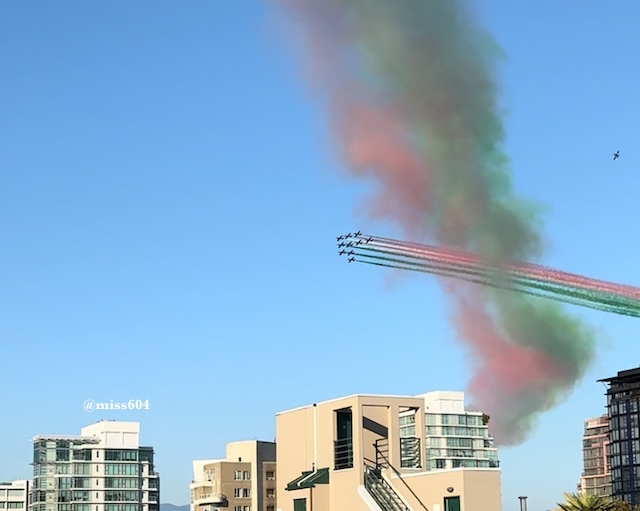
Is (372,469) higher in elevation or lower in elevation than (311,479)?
higher

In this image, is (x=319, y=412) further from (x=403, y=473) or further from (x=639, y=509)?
(x=639, y=509)

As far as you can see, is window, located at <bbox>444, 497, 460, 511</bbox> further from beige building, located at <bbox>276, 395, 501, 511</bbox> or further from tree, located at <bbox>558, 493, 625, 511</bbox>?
tree, located at <bbox>558, 493, 625, 511</bbox>

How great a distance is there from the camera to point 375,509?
2055 inches

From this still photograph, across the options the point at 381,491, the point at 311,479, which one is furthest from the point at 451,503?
the point at 311,479

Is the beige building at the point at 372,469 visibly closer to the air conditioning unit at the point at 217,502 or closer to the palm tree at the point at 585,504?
the palm tree at the point at 585,504

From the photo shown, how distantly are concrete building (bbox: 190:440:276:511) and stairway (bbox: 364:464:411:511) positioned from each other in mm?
130589

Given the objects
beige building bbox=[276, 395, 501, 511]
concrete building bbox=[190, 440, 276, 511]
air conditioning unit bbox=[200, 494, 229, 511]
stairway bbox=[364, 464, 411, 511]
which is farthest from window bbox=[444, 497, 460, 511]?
air conditioning unit bbox=[200, 494, 229, 511]

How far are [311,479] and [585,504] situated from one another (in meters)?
15.5

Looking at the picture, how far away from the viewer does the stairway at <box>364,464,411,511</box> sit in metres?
52.5

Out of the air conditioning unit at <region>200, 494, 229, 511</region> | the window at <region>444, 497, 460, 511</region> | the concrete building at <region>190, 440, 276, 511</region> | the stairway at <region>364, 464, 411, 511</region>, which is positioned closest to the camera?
the window at <region>444, 497, 460, 511</region>

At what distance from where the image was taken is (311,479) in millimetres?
57062

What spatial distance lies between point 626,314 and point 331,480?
33.7 m

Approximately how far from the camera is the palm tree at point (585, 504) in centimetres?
6153

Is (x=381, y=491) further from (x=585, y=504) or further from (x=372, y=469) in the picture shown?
(x=585, y=504)
